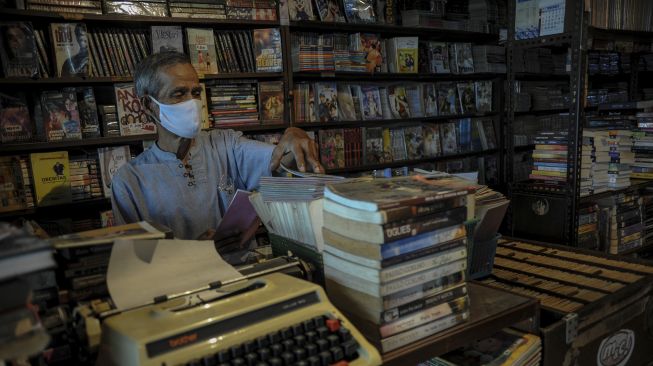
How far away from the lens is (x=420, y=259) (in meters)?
Answer: 0.90

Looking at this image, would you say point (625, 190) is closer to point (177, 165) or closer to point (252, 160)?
point (252, 160)

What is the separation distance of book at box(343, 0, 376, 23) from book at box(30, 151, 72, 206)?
Result: 2.14m

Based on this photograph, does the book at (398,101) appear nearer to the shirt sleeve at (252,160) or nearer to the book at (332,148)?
the book at (332,148)

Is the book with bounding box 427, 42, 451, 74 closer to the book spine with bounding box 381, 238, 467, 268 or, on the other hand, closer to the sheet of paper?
the book spine with bounding box 381, 238, 467, 268

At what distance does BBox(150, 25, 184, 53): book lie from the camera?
9.07 feet

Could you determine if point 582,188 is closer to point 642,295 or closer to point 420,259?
point 642,295

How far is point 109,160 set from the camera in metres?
2.74

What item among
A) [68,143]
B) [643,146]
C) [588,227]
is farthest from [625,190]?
[68,143]

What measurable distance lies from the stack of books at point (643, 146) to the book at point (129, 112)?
307cm

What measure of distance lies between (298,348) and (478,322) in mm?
428

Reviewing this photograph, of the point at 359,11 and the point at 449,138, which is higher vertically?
the point at 359,11

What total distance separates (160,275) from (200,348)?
207 mm

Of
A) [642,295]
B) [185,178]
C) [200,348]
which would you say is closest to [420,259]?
[200,348]

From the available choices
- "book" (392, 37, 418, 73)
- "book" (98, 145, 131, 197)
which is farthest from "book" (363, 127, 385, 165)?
"book" (98, 145, 131, 197)
